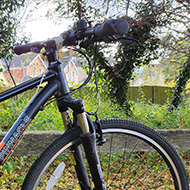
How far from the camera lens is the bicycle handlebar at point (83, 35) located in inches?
35.1

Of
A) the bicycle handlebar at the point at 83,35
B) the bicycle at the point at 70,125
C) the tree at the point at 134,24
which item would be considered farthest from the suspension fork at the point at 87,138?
the tree at the point at 134,24

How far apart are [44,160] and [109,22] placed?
669 mm

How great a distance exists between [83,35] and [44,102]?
13.5 inches

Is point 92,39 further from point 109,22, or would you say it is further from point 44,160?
point 44,160

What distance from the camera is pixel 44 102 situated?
41.9 inches

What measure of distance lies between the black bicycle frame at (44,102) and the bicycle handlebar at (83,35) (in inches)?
4.1

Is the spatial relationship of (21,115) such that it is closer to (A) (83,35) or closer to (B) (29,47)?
(B) (29,47)

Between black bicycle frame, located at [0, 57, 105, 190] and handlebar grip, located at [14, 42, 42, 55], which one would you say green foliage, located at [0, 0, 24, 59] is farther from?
black bicycle frame, located at [0, 57, 105, 190]

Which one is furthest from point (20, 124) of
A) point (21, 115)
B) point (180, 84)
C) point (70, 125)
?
point (180, 84)

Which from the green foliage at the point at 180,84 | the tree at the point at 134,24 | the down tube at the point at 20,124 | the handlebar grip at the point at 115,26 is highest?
the tree at the point at 134,24

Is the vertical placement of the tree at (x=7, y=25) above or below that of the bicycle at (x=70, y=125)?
above

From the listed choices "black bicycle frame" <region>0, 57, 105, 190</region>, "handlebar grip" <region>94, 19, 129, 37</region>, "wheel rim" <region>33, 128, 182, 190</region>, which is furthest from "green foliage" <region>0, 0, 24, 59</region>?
"handlebar grip" <region>94, 19, 129, 37</region>

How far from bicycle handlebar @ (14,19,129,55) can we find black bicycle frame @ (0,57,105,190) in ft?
0.34

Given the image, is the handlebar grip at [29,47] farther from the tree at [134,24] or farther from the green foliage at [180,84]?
the green foliage at [180,84]
